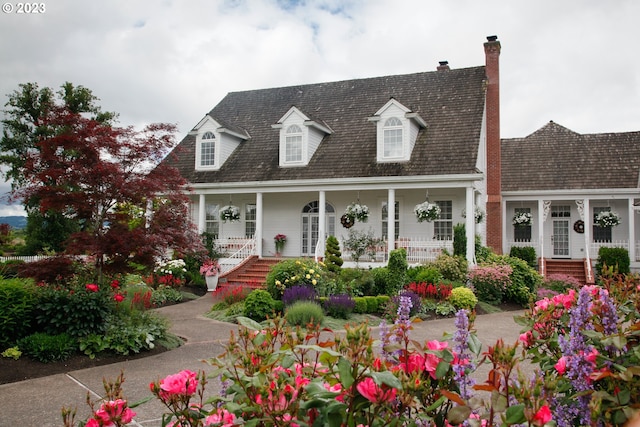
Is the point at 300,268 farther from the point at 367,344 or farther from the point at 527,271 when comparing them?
the point at 367,344

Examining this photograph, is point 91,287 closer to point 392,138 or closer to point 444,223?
point 392,138

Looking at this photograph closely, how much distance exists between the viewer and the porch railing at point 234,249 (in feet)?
67.3

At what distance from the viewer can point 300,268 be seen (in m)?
14.7

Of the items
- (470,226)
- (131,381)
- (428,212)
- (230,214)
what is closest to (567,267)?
(470,226)

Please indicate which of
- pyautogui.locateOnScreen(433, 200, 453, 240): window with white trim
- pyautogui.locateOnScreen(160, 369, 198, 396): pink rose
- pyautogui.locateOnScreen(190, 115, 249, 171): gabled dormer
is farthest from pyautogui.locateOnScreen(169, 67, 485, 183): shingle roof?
pyautogui.locateOnScreen(160, 369, 198, 396): pink rose

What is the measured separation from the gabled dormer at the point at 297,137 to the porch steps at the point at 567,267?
1137 cm

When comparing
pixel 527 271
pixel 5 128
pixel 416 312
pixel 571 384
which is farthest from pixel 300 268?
pixel 5 128

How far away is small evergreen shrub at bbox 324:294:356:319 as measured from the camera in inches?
511

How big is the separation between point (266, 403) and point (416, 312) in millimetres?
11730

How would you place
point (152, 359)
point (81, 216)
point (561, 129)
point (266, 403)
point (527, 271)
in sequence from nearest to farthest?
1. point (266, 403)
2. point (152, 359)
3. point (81, 216)
4. point (527, 271)
5. point (561, 129)

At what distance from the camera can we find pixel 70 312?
8.83m

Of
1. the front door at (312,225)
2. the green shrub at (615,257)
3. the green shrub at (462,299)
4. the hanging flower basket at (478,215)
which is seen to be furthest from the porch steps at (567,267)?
the front door at (312,225)

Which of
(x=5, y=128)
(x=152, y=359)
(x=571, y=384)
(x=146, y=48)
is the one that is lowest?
(x=152, y=359)

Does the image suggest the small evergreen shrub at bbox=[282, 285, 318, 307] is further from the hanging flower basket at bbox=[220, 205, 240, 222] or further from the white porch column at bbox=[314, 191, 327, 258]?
the hanging flower basket at bbox=[220, 205, 240, 222]
